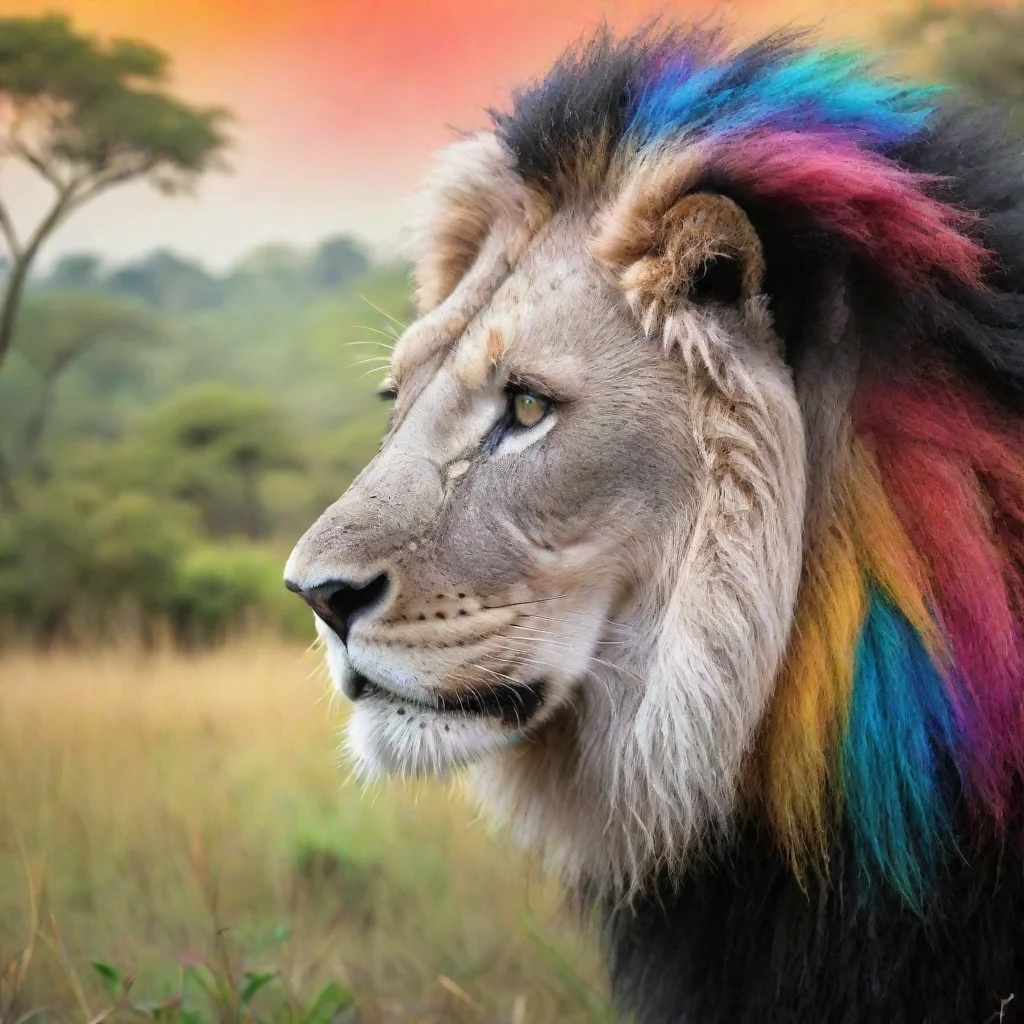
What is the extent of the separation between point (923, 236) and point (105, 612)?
3.91 m

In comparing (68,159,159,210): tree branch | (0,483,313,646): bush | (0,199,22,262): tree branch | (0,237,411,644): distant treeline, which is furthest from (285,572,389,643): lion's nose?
(68,159,159,210): tree branch

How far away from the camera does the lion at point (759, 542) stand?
1.80 m

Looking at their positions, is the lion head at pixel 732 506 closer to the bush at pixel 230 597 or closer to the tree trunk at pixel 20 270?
the tree trunk at pixel 20 270

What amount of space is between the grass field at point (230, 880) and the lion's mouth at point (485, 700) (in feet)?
2.09

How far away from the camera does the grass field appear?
263 cm

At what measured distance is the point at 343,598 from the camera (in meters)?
1.83

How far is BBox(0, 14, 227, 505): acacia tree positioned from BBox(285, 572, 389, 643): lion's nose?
2.75 meters

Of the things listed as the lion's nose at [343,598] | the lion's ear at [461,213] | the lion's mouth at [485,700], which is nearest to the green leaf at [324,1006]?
the lion's mouth at [485,700]

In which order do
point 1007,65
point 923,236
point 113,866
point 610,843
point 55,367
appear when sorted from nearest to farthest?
1. point 923,236
2. point 610,843
3. point 113,866
4. point 1007,65
5. point 55,367

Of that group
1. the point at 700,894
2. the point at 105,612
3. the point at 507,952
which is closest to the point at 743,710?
the point at 700,894

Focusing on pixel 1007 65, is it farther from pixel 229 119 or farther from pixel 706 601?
pixel 706 601

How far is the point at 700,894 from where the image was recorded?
2084 mm

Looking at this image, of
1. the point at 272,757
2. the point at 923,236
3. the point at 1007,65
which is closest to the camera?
the point at 923,236

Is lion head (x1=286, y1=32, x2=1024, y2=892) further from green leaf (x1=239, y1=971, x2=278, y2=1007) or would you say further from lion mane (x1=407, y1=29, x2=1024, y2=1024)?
green leaf (x1=239, y1=971, x2=278, y2=1007)
